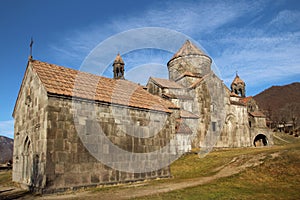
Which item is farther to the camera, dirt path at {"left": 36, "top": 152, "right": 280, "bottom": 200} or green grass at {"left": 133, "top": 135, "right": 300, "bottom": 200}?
dirt path at {"left": 36, "top": 152, "right": 280, "bottom": 200}

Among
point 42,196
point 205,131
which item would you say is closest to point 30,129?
point 42,196

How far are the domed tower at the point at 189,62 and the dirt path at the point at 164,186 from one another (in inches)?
701

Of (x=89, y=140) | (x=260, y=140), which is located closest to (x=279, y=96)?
(x=260, y=140)

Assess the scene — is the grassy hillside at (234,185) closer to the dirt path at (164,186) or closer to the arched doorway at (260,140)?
the dirt path at (164,186)

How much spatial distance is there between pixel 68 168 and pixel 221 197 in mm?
6592

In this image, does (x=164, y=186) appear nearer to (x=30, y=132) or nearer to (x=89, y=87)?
(x=89, y=87)

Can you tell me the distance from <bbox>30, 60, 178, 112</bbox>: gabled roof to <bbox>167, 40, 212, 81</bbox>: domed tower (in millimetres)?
16426

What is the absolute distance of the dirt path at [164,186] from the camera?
29.9 ft

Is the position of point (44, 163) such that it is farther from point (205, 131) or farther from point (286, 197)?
point (205, 131)

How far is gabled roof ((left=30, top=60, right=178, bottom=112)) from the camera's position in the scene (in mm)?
11250

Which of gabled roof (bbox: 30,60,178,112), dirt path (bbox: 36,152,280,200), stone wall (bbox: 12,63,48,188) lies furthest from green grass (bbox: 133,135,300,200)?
gabled roof (bbox: 30,60,178,112)

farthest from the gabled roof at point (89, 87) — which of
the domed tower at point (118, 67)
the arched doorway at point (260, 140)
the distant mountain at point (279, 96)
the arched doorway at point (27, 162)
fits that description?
the distant mountain at point (279, 96)

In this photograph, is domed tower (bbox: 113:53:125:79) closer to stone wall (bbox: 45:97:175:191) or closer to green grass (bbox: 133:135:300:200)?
stone wall (bbox: 45:97:175:191)

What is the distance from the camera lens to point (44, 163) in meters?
9.80
